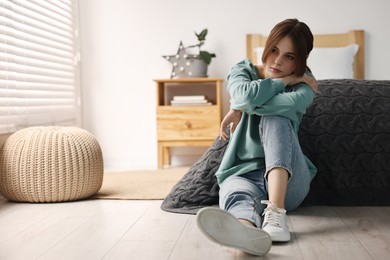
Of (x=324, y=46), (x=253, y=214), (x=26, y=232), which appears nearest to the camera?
(x=253, y=214)

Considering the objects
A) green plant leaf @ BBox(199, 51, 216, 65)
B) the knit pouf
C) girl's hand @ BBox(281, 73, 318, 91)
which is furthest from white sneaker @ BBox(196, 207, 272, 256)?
green plant leaf @ BBox(199, 51, 216, 65)

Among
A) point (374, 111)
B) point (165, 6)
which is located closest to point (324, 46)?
point (165, 6)

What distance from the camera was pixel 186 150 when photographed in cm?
410

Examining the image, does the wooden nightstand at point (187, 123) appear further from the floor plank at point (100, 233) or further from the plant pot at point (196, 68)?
the floor plank at point (100, 233)

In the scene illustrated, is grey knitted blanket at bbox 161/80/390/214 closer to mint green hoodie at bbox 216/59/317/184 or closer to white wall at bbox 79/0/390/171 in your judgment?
mint green hoodie at bbox 216/59/317/184

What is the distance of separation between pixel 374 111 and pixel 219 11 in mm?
2147

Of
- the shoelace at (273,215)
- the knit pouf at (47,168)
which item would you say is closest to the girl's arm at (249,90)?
the shoelace at (273,215)

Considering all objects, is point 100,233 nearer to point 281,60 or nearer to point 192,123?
point 281,60

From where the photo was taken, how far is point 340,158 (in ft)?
6.86

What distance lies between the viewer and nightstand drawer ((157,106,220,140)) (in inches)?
143

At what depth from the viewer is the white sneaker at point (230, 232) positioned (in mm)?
1314

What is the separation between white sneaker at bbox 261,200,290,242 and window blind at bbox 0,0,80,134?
1.67 metres

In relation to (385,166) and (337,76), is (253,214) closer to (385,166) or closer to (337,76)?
(385,166)

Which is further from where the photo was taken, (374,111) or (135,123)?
(135,123)
